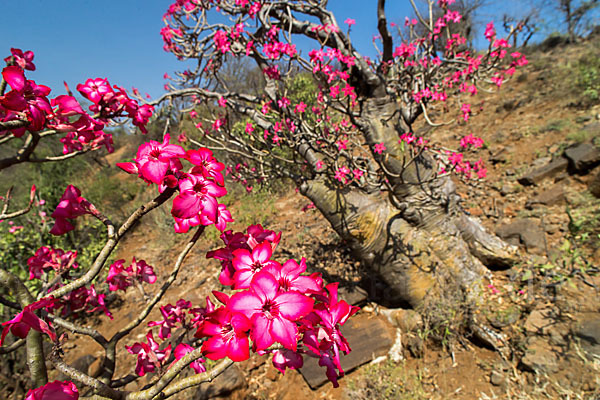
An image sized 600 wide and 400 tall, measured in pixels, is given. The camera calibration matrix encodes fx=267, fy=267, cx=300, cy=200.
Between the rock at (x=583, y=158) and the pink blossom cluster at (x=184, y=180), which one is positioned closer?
the pink blossom cluster at (x=184, y=180)

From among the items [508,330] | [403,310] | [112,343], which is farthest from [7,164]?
[508,330]

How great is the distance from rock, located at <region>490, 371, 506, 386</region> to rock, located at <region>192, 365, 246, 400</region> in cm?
200

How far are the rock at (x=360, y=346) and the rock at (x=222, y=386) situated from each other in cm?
56

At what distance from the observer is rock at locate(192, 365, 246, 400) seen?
7.24 ft

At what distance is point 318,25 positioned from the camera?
293 cm

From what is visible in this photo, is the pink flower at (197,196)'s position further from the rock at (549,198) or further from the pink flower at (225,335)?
the rock at (549,198)

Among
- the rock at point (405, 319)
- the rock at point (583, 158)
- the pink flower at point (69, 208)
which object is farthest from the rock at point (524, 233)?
the pink flower at point (69, 208)

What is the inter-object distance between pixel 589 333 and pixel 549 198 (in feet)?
8.61

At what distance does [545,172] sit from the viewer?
173 inches

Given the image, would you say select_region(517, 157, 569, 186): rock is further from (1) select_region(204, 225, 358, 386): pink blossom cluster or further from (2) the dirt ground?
(1) select_region(204, 225, 358, 386): pink blossom cluster

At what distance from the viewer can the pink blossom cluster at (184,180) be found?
2.41 feet

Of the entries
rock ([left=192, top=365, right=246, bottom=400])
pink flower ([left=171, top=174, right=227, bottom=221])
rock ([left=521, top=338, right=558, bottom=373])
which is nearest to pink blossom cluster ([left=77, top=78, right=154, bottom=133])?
pink flower ([left=171, top=174, right=227, bottom=221])

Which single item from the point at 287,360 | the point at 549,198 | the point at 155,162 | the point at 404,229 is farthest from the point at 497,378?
the point at 549,198

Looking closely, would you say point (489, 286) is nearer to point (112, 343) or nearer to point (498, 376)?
point (498, 376)
